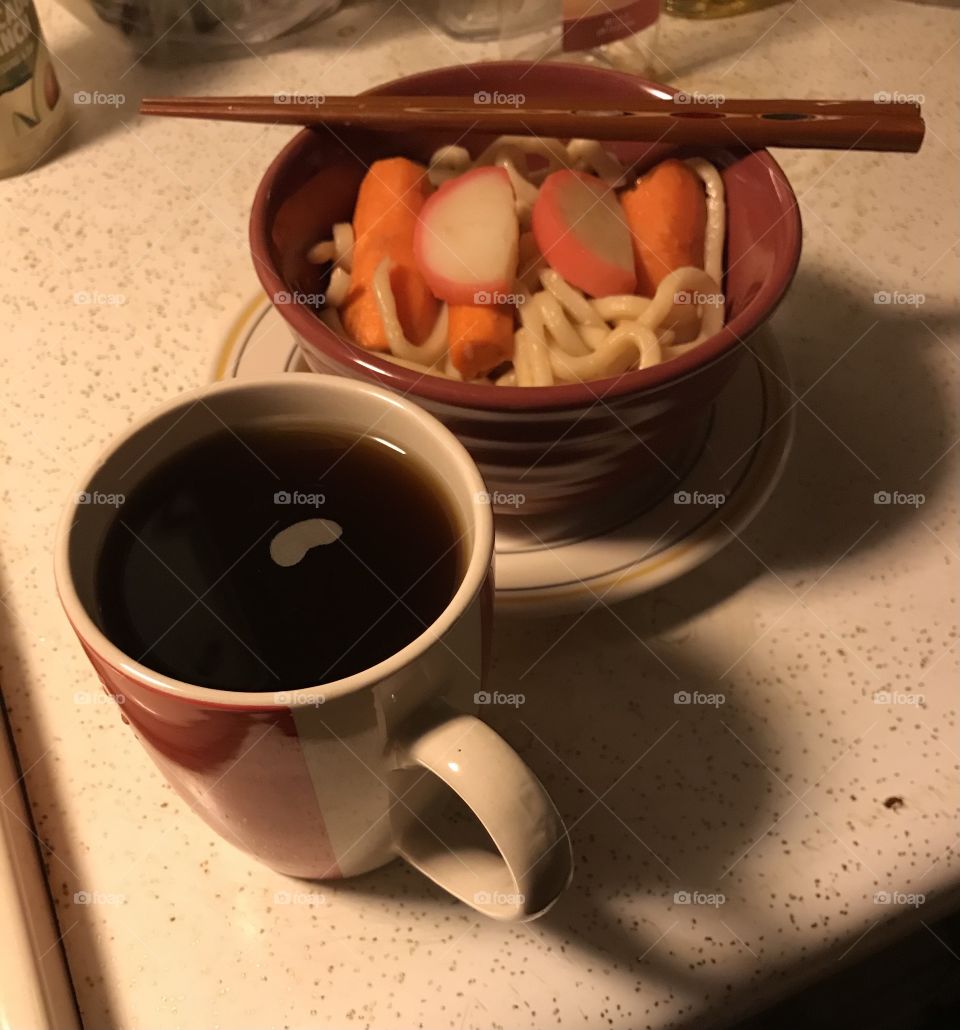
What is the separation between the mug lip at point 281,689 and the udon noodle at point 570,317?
0.44 feet

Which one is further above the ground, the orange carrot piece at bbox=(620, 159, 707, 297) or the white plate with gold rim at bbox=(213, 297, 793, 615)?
the orange carrot piece at bbox=(620, 159, 707, 297)

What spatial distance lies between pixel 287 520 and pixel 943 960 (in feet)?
1.88

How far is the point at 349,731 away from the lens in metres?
0.36

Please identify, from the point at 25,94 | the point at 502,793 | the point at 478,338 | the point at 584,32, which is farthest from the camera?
the point at 584,32

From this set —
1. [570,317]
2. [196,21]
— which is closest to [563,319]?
[570,317]

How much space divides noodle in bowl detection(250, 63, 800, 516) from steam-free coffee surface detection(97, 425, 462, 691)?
0.06 metres

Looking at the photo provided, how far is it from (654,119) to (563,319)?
0.13 m

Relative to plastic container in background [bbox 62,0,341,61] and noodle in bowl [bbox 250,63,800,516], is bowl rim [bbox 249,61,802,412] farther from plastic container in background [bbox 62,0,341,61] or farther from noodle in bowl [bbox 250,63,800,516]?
plastic container in background [bbox 62,0,341,61]

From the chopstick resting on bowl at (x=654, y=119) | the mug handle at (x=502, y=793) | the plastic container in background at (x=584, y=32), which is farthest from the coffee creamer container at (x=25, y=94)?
the mug handle at (x=502, y=793)

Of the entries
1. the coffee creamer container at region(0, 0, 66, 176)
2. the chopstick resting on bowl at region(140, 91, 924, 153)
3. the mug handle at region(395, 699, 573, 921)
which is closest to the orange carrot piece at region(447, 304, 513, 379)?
the chopstick resting on bowl at region(140, 91, 924, 153)

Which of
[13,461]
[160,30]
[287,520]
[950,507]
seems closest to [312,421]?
[287,520]

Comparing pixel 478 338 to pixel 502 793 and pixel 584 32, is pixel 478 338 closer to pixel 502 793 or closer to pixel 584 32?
pixel 502 793

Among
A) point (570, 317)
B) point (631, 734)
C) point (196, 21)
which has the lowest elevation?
point (631, 734)

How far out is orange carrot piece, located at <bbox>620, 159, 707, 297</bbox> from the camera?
0.62 metres
